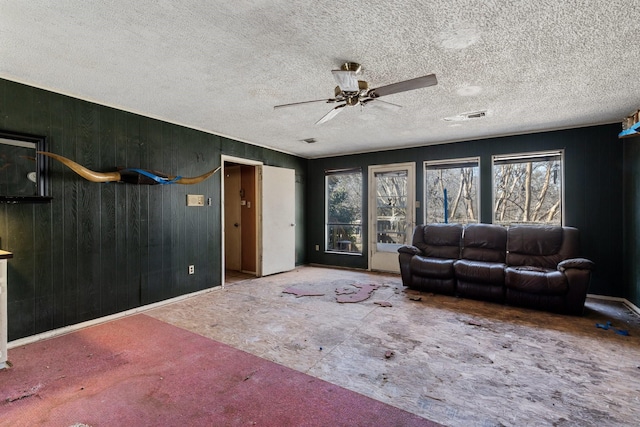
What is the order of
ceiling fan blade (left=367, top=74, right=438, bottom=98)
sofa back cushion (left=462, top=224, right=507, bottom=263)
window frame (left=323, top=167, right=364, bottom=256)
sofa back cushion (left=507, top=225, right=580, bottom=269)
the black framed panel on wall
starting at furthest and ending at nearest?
1. window frame (left=323, top=167, right=364, bottom=256)
2. sofa back cushion (left=462, top=224, right=507, bottom=263)
3. sofa back cushion (left=507, top=225, right=580, bottom=269)
4. the black framed panel on wall
5. ceiling fan blade (left=367, top=74, right=438, bottom=98)

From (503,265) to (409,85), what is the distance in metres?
2.91

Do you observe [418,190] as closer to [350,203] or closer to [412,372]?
[350,203]

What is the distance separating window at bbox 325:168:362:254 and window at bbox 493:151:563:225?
8.20ft

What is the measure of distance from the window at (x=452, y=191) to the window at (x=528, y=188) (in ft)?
1.11

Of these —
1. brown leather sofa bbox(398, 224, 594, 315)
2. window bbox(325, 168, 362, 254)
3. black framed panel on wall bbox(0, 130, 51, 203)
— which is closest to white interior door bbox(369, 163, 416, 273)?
window bbox(325, 168, 362, 254)

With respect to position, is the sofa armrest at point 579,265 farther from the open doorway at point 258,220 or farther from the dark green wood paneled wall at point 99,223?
the dark green wood paneled wall at point 99,223

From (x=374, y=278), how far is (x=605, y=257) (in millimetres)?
3281

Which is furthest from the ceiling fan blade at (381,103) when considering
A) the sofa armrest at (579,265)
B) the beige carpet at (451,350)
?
the sofa armrest at (579,265)

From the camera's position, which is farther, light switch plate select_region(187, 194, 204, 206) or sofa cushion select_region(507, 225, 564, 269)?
light switch plate select_region(187, 194, 204, 206)

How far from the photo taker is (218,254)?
4.66m

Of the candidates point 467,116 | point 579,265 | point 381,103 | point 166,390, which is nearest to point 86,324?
point 166,390

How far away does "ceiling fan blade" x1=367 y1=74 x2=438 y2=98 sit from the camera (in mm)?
2146

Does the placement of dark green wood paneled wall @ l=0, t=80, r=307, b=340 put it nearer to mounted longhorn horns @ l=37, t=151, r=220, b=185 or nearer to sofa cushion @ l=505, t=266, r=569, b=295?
mounted longhorn horns @ l=37, t=151, r=220, b=185

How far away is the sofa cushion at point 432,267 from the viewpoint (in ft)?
13.6
